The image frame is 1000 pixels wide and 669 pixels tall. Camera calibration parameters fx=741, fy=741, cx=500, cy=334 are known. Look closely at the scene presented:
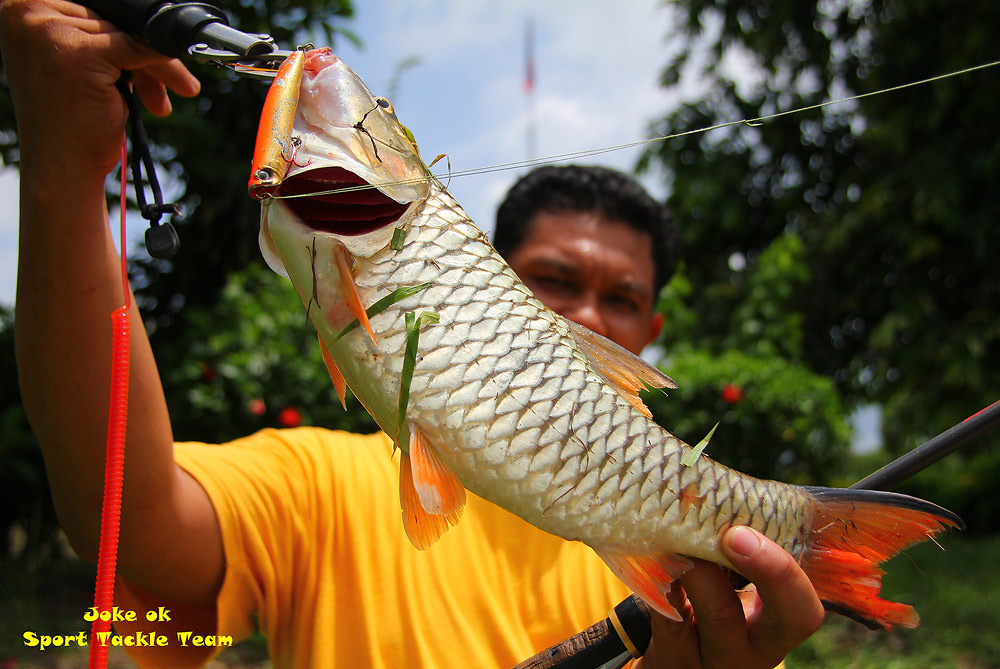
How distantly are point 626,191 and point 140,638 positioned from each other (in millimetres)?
1626

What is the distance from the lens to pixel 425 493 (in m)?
0.93

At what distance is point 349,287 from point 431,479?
263mm

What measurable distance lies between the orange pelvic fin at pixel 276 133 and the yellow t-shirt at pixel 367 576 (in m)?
0.87

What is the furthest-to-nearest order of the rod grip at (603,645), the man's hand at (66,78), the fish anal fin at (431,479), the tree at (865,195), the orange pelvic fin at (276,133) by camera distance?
1. the tree at (865,195)
2. the rod grip at (603,645)
3. the man's hand at (66,78)
4. the fish anal fin at (431,479)
5. the orange pelvic fin at (276,133)

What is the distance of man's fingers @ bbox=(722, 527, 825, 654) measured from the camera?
3.24 feet

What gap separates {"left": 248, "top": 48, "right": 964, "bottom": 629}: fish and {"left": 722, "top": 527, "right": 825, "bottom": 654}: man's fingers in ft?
0.11

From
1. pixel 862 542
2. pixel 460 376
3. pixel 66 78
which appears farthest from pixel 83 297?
pixel 862 542

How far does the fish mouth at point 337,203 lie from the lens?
35.7 inches

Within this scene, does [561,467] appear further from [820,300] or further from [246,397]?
[820,300]

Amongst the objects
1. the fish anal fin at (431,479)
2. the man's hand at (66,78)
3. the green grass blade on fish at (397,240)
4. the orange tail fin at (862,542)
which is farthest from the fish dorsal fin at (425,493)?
the man's hand at (66,78)

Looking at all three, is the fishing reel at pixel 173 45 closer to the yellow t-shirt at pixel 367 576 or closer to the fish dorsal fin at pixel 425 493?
the fish dorsal fin at pixel 425 493

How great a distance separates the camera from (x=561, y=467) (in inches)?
37.4

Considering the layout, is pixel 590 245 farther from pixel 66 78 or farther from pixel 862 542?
pixel 66 78

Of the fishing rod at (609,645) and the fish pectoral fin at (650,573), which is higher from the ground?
the fish pectoral fin at (650,573)
